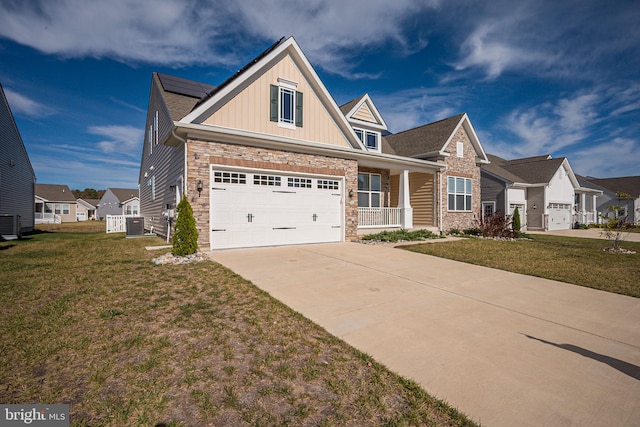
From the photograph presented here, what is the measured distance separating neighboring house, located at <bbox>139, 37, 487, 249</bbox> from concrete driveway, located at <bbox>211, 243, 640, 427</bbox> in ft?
10.4

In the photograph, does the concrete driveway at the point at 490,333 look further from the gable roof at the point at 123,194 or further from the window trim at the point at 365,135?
the gable roof at the point at 123,194

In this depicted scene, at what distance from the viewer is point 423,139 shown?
1798 centimetres

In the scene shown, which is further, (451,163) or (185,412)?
(451,163)

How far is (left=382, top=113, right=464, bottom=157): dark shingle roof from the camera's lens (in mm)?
16844

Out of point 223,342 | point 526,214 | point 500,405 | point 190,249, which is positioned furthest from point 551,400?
point 526,214

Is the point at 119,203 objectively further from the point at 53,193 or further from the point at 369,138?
the point at 369,138

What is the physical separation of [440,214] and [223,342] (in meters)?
15.3

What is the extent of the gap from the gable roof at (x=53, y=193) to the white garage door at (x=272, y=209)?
49452 mm

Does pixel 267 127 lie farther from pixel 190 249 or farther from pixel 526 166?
pixel 526 166

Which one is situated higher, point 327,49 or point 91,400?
point 327,49

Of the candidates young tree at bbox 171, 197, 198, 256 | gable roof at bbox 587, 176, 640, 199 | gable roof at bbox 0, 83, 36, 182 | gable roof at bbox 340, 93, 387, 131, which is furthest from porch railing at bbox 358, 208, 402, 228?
gable roof at bbox 587, 176, 640, 199

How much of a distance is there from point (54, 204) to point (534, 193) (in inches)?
2416

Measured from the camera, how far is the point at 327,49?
559 inches

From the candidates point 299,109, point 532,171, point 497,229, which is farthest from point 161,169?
point 532,171
